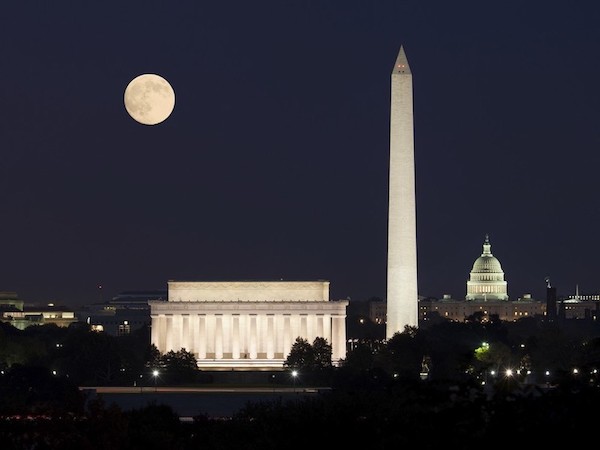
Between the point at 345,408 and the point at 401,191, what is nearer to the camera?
the point at 345,408

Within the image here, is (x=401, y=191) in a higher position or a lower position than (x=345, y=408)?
higher

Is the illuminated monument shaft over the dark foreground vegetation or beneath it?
over

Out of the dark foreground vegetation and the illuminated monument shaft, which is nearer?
the dark foreground vegetation

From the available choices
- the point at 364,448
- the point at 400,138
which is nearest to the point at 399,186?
the point at 400,138

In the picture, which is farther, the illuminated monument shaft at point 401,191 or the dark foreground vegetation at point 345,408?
the illuminated monument shaft at point 401,191

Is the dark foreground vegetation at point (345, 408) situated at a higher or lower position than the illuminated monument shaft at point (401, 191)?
lower
